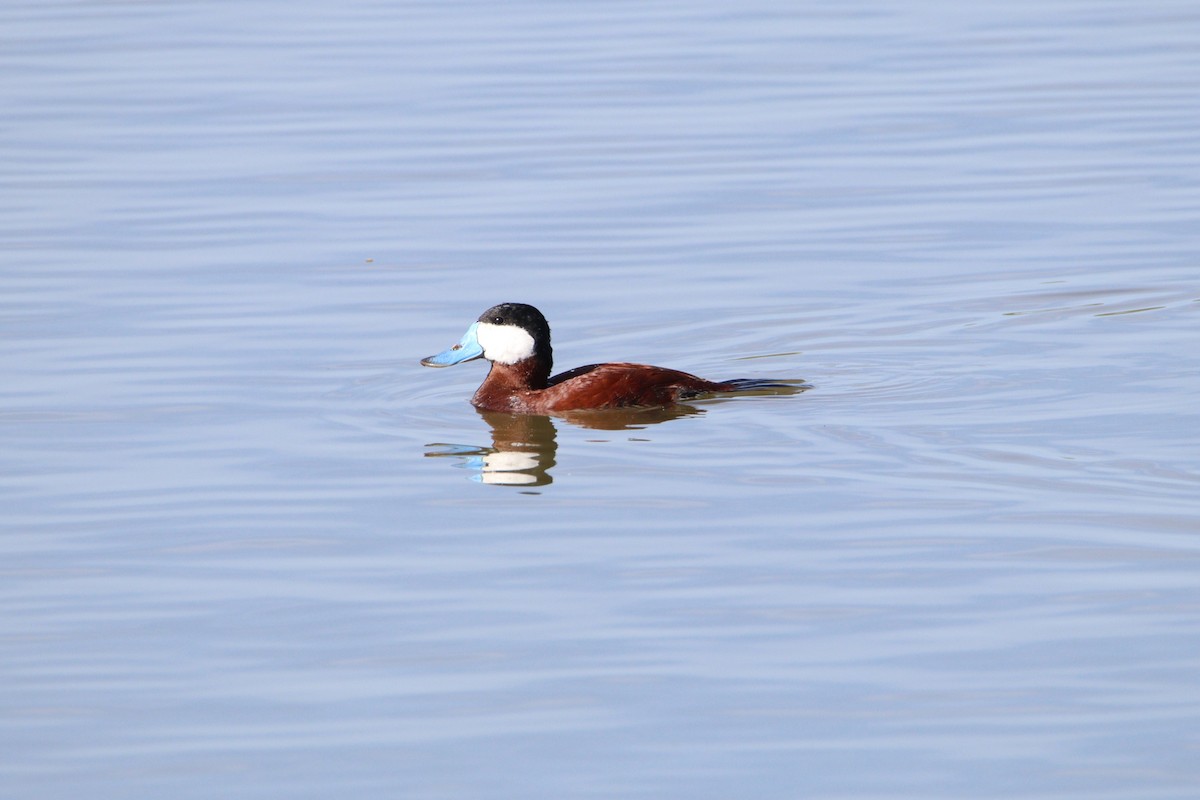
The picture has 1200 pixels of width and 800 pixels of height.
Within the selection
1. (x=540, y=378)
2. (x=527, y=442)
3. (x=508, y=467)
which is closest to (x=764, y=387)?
(x=540, y=378)

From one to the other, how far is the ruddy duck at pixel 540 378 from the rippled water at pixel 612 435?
0.60 feet

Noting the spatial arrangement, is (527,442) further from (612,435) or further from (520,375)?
(520,375)

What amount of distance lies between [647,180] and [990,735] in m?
10.3

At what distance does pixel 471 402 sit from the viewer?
10.9 metres

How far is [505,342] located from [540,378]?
0.28 meters

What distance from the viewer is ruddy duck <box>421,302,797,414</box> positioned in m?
10.2

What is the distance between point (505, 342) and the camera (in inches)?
422

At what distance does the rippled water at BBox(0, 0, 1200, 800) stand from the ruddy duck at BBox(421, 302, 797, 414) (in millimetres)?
182

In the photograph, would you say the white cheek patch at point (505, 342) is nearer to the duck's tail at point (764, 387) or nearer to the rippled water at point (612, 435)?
the rippled water at point (612, 435)

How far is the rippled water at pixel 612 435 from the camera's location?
5.92m

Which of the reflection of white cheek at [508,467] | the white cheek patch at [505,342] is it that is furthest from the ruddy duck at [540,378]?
the reflection of white cheek at [508,467]

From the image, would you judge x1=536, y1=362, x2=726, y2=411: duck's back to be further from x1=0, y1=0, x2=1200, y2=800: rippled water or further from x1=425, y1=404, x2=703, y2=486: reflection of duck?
x1=0, y1=0, x2=1200, y2=800: rippled water

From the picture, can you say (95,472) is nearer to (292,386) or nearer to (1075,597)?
(292,386)

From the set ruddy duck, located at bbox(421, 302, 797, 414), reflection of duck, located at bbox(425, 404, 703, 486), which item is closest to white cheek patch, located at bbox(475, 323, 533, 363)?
ruddy duck, located at bbox(421, 302, 797, 414)
